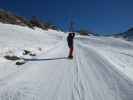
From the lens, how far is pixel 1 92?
535cm

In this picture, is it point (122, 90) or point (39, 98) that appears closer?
point (39, 98)

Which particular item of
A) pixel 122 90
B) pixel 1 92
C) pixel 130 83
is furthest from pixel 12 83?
pixel 130 83

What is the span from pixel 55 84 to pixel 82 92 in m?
1.09

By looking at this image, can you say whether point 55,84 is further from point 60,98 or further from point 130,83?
point 130,83

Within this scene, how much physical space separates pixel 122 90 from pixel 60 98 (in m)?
1.94

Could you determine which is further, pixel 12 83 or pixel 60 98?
pixel 12 83

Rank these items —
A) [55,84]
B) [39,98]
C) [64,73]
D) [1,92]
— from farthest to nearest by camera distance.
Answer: [64,73], [55,84], [1,92], [39,98]

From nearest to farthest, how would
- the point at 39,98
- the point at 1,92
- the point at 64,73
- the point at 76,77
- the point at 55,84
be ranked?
the point at 39,98, the point at 1,92, the point at 55,84, the point at 76,77, the point at 64,73

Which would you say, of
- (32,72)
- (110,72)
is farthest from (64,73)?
(110,72)

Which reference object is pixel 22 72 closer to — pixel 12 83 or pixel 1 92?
pixel 12 83

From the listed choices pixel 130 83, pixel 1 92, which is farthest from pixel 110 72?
pixel 1 92

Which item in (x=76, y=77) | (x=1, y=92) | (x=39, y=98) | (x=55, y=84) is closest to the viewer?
(x=39, y=98)

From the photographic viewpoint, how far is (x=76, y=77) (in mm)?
7016

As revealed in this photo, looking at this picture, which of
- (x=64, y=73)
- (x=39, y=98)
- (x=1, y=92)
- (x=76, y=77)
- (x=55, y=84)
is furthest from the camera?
(x=64, y=73)
